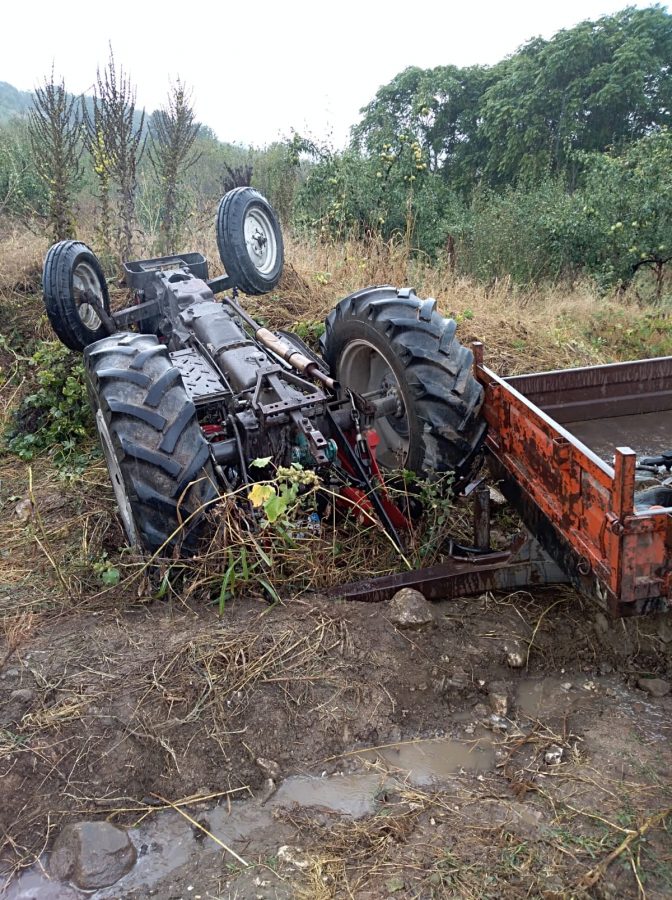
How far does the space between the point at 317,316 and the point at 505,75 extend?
1852 centimetres

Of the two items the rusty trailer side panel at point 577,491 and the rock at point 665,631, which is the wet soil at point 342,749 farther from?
the rusty trailer side panel at point 577,491

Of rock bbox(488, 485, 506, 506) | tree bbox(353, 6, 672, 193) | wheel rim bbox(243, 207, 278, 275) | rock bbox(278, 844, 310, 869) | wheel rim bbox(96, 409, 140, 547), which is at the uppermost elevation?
tree bbox(353, 6, 672, 193)

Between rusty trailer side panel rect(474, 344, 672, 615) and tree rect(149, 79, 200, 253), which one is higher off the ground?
tree rect(149, 79, 200, 253)

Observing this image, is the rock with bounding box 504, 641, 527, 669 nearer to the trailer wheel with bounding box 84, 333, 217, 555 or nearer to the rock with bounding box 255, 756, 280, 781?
the rock with bounding box 255, 756, 280, 781

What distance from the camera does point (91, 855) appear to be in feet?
7.39

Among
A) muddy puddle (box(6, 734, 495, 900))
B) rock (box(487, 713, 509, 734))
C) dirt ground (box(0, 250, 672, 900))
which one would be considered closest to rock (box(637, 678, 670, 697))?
dirt ground (box(0, 250, 672, 900))

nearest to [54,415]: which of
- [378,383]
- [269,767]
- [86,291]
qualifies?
[86,291]

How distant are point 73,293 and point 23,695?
272cm

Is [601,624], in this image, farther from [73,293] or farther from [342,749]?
[73,293]

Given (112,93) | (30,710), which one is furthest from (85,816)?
(112,93)

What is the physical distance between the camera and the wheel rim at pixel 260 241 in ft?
17.9

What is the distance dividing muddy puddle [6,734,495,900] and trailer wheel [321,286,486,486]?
151 centimetres

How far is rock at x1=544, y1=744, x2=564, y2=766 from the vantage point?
2.55 m

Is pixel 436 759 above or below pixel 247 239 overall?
below
